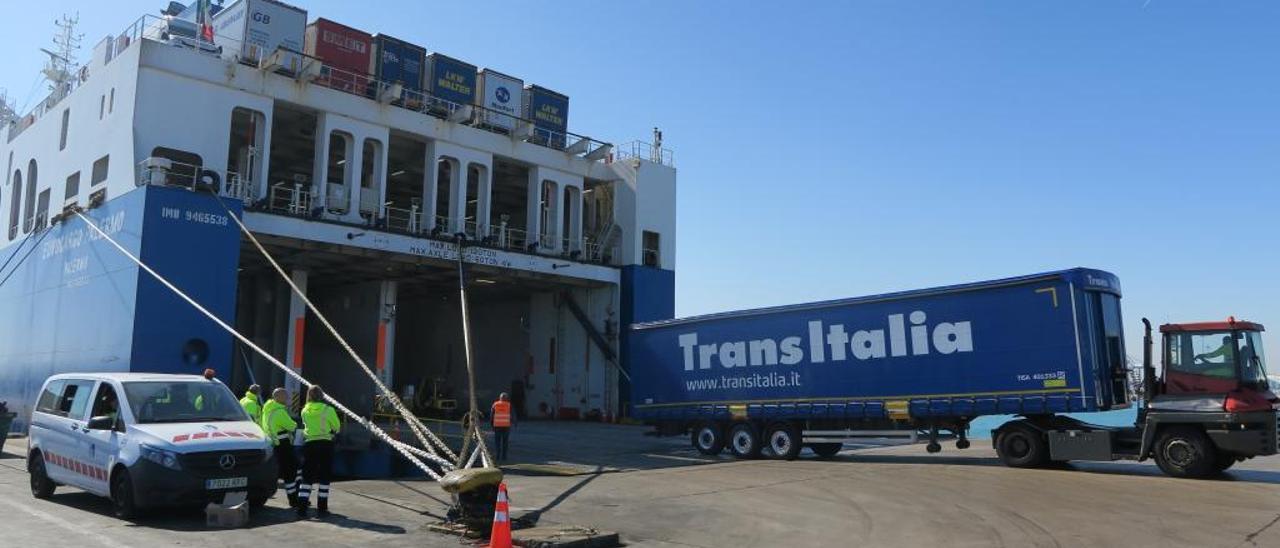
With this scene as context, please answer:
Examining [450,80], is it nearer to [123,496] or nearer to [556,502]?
[556,502]

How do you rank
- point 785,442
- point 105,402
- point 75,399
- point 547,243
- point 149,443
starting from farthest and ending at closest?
point 547,243, point 785,442, point 75,399, point 105,402, point 149,443

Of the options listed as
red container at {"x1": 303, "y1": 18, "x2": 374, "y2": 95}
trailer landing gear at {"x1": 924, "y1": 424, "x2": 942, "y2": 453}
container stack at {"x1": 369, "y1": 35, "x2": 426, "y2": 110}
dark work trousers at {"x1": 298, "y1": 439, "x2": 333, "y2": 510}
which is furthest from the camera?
container stack at {"x1": 369, "y1": 35, "x2": 426, "y2": 110}

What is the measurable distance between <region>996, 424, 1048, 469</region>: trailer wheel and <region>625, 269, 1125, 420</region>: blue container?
0.58m

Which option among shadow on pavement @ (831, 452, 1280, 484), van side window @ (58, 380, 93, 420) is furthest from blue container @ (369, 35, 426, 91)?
van side window @ (58, 380, 93, 420)

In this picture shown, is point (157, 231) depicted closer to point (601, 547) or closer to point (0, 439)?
point (0, 439)

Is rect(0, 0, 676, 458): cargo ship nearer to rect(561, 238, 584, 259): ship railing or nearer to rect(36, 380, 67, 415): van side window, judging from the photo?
rect(561, 238, 584, 259): ship railing

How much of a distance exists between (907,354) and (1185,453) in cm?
498

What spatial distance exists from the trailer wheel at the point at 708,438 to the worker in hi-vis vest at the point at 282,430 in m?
11.5

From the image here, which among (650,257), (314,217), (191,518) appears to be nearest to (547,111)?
(650,257)

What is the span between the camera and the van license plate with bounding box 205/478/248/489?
9.30m

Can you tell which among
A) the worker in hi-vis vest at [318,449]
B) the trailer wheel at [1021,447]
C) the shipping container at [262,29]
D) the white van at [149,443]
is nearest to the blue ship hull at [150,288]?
the shipping container at [262,29]

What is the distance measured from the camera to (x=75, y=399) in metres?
10.6

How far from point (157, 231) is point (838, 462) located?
1664 centimetres

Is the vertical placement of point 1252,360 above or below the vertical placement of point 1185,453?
above
